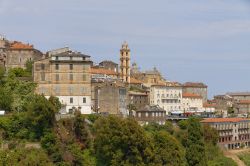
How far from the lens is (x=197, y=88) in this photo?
7344 centimetres

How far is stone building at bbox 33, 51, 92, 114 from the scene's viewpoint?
38.8 metres

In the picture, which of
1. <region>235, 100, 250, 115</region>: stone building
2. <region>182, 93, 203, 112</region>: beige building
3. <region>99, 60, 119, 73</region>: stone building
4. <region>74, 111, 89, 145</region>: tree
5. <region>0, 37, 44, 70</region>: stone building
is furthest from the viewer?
<region>235, 100, 250, 115</region>: stone building

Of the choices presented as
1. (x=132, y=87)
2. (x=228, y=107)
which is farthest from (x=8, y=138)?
(x=228, y=107)

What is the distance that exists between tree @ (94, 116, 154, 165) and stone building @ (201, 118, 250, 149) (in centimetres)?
1750

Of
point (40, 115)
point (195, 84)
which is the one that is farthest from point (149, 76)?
point (40, 115)

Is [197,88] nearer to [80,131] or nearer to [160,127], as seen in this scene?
[160,127]

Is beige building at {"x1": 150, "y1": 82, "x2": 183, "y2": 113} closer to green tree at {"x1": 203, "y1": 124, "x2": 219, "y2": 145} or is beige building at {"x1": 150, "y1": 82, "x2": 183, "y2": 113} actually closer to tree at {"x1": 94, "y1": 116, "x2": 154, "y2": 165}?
green tree at {"x1": 203, "y1": 124, "x2": 219, "y2": 145}

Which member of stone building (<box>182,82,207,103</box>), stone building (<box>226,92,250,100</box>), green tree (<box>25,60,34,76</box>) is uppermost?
green tree (<box>25,60,34,76</box>)

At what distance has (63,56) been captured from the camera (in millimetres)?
39062

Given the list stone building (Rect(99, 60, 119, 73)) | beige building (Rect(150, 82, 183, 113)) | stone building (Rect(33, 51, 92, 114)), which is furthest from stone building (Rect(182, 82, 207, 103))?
stone building (Rect(33, 51, 92, 114))

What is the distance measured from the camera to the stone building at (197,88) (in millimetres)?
72438

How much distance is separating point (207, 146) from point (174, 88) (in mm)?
Answer: 19684

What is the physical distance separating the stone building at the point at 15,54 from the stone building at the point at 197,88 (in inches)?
1087

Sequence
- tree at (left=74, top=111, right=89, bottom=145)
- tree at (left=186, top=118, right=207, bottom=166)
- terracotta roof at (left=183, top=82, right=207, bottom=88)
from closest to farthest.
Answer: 1. tree at (left=74, top=111, right=89, bottom=145)
2. tree at (left=186, top=118, right=207, bottom=166)
3. terracotta roof at (left=183, top=82, right=207, bottom=88)
